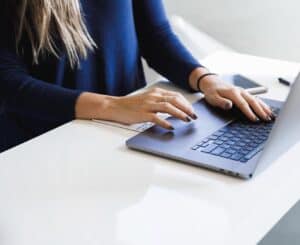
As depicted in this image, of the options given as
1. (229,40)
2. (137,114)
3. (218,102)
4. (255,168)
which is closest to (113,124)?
(137,114)

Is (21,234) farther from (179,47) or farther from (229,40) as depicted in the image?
(229,40)

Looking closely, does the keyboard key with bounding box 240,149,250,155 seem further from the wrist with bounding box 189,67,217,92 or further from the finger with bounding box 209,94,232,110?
the wrist with bounding box 189,67,217,92

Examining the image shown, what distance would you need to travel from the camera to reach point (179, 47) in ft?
4.83

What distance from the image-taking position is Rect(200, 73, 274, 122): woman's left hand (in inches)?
42.9

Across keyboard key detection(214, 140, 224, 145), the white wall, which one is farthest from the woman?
the white wall

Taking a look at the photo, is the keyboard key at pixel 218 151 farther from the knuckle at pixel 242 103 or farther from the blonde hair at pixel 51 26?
the blonde hair at pixel 51 26

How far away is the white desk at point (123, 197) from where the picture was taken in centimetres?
74

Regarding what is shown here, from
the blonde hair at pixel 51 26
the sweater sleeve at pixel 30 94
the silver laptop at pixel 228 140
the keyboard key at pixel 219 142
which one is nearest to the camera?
the silver laptop at pixel 228 140

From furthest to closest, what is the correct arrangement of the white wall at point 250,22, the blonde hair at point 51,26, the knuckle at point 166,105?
1. the white wall at point 250,22
2. the blonde hair at point 51,26
3. the knuckle at point 166,105

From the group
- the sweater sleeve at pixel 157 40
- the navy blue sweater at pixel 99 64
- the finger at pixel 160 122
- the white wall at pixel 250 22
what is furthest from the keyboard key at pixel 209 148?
the white wall at pixel 250 22

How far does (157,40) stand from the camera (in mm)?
1499

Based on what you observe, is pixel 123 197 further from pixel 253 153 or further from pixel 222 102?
pixel 222 102

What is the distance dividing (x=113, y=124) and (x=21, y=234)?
41 cm

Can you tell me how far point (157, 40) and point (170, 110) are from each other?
47 centimetres
